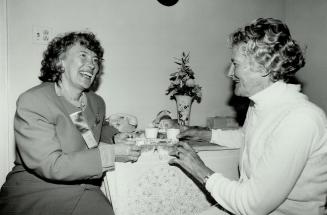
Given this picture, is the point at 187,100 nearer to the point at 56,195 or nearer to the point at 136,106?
the point at 136,106

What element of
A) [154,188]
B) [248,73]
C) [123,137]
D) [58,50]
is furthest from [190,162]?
[58,50]

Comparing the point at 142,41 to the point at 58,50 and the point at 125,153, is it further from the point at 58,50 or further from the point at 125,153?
the point at 125,153

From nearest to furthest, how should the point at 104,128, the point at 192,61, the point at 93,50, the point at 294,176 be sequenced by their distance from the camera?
1. the point at 294,176
2. the point at 93,50
3. the point at 104,128
4. the point at 192,61

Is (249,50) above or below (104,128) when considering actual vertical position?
above

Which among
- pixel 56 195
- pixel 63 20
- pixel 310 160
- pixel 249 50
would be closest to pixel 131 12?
pixel 63 20

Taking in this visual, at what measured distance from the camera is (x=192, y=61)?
2.88 metres

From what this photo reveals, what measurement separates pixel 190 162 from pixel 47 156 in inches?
28.0

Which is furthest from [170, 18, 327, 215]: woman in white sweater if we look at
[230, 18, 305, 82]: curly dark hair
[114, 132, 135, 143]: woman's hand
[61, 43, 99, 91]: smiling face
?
[61, 43, 99, 91]: smiling face

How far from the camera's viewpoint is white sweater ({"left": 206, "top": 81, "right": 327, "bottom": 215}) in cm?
112

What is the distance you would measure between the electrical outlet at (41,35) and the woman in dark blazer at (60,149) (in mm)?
537

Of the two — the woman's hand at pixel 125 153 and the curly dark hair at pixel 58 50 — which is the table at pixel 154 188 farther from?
the curly dark hair at pixel 58 50

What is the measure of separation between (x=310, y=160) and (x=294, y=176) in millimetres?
161

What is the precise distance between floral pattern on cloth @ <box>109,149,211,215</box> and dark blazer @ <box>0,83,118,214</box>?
0.21 metres

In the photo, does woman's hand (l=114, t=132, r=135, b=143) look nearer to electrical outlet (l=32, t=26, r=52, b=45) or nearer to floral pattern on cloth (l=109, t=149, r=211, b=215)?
floral pattern on cloth (l=109, t=149, r=211, b=215)
